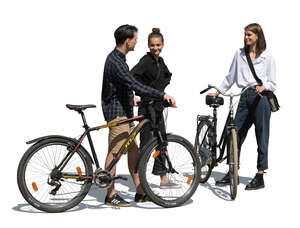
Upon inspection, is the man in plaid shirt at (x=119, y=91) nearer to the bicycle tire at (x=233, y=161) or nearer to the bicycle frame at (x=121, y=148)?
the bicycle frame at (x=121, y=148)

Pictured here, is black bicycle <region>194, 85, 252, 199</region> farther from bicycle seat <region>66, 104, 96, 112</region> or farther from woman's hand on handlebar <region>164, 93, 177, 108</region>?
bicycle seat <region>66, 104, 96, 112</region>

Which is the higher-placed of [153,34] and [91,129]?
[153,34]

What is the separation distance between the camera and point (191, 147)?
6.54 m

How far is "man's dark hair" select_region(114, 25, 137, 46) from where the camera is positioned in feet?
21.0

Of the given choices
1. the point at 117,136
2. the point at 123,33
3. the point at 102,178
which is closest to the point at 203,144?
the point at 117,136

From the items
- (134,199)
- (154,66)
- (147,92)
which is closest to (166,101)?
(147,92)

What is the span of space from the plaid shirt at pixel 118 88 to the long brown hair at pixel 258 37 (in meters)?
1.94

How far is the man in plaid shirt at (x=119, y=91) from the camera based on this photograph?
6320mm

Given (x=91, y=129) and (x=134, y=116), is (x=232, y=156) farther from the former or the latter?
(x=91, y=129)

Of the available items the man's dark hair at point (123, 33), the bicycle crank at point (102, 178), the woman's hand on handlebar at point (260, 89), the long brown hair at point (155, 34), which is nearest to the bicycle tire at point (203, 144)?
the woman's hand on handlebar at point (260, 89)

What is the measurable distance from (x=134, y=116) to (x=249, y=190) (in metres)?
2.19

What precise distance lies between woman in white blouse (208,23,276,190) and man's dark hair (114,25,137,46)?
175cm

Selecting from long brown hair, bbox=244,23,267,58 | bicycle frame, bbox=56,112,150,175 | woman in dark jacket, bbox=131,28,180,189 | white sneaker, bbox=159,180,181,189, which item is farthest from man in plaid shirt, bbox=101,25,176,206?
long brown hair, bbox=244,23,267,58

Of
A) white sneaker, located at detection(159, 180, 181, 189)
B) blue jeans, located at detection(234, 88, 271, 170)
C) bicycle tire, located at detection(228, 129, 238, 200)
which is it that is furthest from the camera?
blue jeans, located at detection(234, 88, 271, 170)
